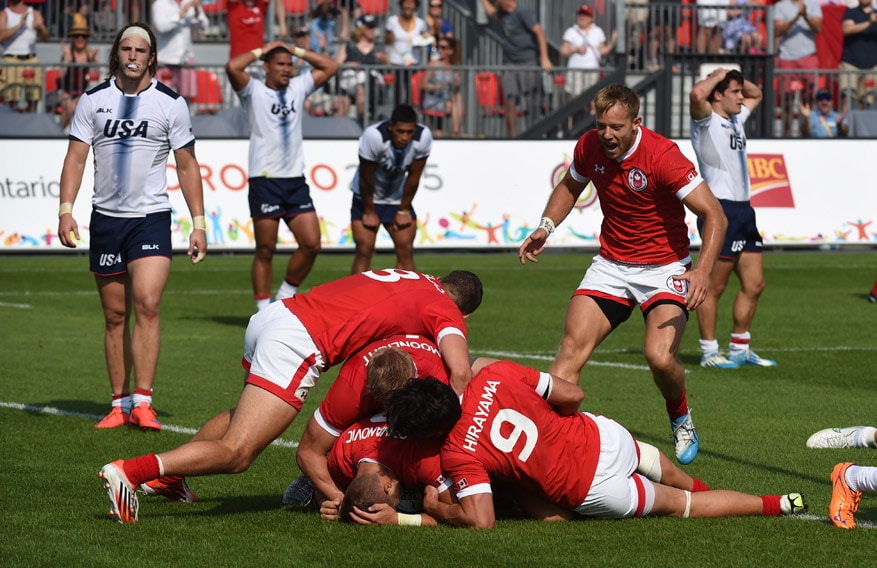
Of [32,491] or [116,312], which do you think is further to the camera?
[116,312]

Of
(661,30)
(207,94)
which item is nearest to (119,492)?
(207,94)

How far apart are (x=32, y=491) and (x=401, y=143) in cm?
782

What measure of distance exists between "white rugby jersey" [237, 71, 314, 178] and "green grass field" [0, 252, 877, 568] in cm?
173

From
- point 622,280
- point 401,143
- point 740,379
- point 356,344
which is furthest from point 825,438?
point 401,143

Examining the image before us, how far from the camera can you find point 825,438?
24.7 ft

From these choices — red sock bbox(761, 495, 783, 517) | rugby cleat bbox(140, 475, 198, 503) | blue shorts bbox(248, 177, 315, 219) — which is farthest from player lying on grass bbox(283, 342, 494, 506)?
blue shorts bbox(248, 177, 315, 219)

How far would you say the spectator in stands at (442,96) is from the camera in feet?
74.3

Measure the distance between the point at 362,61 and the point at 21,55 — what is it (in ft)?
18.8

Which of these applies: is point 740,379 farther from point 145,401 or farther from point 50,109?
point 50,109

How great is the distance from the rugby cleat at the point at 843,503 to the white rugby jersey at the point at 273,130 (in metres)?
8.59

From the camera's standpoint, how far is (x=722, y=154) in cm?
1191

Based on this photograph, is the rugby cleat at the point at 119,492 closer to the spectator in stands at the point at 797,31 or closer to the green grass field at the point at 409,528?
the green grass field at the point at 409,528

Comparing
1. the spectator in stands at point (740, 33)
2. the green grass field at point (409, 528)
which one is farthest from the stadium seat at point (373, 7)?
the green grass field at point (409, 528)

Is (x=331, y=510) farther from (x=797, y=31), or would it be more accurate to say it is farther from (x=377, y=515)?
(x=797, y=31)
